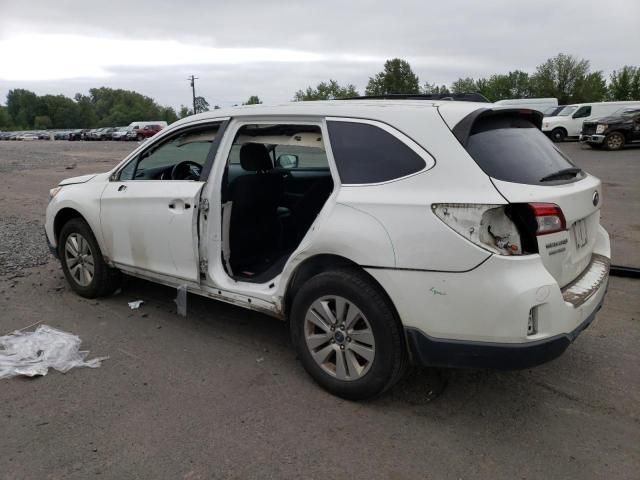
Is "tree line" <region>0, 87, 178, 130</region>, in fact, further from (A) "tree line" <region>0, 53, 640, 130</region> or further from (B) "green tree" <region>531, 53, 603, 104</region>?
(B) "green tree" <region>531, 53, 603, 104</region>

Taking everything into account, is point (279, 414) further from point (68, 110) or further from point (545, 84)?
point (68, 110)

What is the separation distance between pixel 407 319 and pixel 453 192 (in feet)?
2.33

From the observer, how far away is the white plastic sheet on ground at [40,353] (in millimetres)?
3656

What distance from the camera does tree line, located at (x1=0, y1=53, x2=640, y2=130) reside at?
2436 inches

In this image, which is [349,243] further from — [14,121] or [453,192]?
[14,121]

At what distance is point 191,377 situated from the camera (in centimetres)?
356

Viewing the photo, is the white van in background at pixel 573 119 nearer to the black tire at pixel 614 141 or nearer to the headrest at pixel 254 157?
the black tire at pixel 614 141

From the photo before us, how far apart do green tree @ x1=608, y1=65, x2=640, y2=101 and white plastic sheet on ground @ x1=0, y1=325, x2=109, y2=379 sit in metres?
61.8

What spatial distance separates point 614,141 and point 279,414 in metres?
22.5

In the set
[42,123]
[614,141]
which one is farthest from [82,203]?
[42,123]

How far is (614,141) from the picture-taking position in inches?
846

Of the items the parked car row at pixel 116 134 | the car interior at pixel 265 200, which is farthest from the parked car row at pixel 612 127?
the parked car row at pixel 116 134

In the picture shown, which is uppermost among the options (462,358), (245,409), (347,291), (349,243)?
(349,243)

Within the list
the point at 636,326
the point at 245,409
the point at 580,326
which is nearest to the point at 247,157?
the point at 245,409
